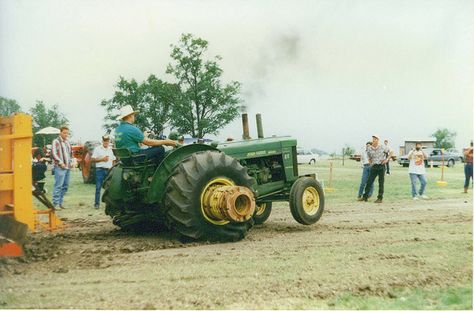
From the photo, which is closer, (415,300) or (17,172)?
(415,300)

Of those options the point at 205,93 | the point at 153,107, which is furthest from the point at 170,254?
the point at 205,93

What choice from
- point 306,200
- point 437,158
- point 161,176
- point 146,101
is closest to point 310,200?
point 306,200

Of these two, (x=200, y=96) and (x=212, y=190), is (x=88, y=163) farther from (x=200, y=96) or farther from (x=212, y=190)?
(x=212, y=190)

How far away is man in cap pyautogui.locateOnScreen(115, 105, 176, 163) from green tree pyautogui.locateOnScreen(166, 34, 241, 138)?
4.98 metres

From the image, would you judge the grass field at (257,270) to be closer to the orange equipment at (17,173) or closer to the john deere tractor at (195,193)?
the john deere tractor at (195,193)

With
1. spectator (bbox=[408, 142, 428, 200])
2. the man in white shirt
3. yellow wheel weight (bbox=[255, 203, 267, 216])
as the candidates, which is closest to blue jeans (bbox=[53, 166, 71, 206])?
the man in white shirt

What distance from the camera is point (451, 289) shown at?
4.30 metres

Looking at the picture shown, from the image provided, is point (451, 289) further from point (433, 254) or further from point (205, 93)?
point (205, 93)

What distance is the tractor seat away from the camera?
6402 millimetres

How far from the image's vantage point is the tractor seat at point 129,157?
6.40m

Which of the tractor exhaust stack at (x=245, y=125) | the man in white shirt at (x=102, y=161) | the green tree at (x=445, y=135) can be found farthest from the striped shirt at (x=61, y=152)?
the green tree at (x=445, y=135)

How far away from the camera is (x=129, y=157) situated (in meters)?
6.43

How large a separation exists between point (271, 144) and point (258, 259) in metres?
2.91

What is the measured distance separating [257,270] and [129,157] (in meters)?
2.40
